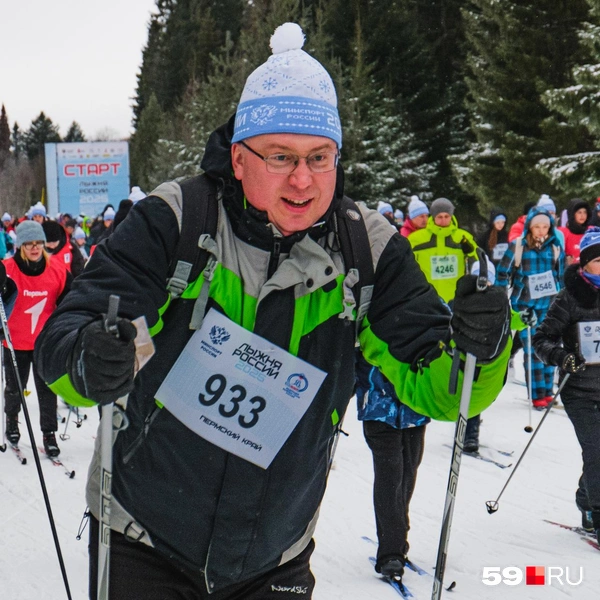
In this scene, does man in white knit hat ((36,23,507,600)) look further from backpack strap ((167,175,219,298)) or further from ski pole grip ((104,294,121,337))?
ski pole grip ((104,294,121,337))

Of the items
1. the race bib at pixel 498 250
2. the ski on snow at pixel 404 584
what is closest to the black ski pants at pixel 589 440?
the ski on snow at pixel 404 584

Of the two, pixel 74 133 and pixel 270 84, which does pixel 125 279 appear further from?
pixel 74 133

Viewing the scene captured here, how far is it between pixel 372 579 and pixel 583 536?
1626 millimetres

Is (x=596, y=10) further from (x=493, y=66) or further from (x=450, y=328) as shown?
(x=450, y=328)

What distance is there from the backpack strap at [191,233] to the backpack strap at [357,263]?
35 cm

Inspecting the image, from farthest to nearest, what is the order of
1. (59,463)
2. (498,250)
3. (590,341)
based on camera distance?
1. (498,250)
2. (59,463)
3. (590,341)

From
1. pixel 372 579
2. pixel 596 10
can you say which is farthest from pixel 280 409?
pixel 596 10

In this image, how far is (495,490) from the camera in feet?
23.1

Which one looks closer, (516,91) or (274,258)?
(274,258)

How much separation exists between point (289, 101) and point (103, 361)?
0.92 meters

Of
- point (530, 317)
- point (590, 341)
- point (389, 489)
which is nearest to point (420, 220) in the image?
point (530, 317)

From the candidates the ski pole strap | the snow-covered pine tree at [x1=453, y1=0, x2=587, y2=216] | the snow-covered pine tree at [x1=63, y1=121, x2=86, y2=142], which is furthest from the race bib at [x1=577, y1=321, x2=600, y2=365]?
the snow-covered pine tree at [x1=63, y1=121, x2=86, y2=142]

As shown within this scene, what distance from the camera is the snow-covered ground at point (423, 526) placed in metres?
5.13

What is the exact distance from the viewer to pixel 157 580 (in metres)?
2.36
